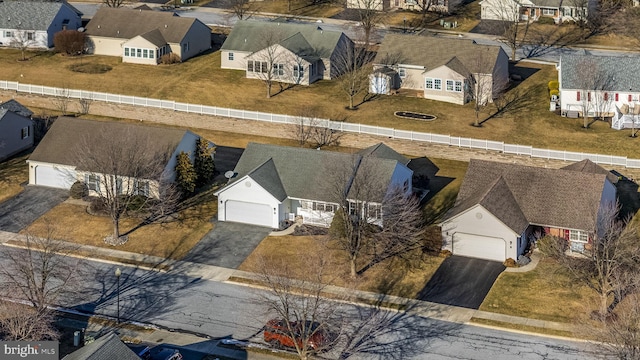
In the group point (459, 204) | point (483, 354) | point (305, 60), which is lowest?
point (483, 354)

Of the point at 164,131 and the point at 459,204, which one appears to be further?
the point at 164,131

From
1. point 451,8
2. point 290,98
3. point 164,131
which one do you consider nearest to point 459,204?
point 164,131

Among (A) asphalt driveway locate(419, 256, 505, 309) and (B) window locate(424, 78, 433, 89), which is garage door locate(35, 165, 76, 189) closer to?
(A) asphalt driveway locate(419, 256, 505, 309)

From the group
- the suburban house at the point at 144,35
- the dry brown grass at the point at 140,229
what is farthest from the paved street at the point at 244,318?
the suburban house at the point at 144,35

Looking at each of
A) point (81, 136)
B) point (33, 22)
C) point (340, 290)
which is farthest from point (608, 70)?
point (33, 22)

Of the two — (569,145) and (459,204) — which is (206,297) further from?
(569,145)

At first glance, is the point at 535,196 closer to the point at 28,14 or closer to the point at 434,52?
the point at 434,52

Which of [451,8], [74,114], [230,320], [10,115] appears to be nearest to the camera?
[230,320]
